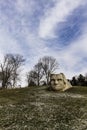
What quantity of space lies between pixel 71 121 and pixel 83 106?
22.7 feet

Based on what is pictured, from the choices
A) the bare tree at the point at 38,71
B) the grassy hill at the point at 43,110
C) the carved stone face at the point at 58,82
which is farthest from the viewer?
the bare tree at the point at 38,71

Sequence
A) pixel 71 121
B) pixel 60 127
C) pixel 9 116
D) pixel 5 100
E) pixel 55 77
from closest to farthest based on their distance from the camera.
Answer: pixel 60 127, pixel 71 121, pixel 9 116, pixel 5 100, pixel 55 77

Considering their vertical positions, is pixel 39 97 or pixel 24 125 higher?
pixel 39 97

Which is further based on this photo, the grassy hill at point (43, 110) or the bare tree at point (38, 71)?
the bare tree at point (38, 71)

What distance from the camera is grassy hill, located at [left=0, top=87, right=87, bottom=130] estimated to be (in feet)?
99.3

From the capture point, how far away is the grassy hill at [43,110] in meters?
30.3

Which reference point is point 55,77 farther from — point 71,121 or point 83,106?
point 71,121

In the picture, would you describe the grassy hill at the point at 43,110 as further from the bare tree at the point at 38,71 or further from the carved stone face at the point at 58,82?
the bare tree at the point at 38,71

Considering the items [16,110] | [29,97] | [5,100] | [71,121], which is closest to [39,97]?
[29,97]

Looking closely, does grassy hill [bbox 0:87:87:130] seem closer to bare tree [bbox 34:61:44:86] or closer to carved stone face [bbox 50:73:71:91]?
carved stone face [bbox 50:73:71:91]

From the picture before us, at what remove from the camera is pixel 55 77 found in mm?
49062

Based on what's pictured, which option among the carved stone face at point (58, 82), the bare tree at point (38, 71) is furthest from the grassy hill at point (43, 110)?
the bare tree at point (38, 71)

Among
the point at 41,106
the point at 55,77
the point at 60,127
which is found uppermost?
the point at 55,77

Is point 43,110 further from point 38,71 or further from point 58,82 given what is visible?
point 38,71
